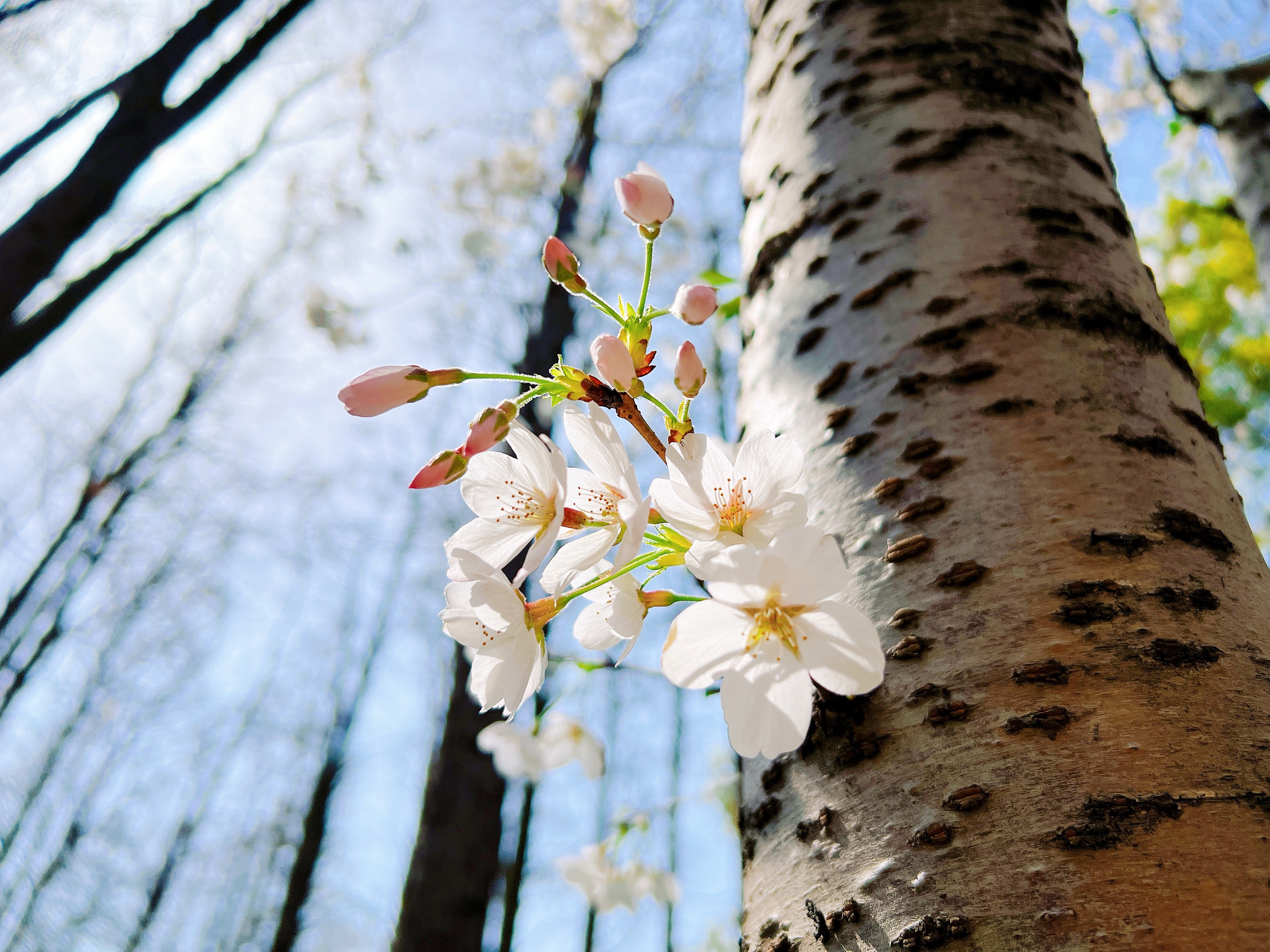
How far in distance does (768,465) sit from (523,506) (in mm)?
298

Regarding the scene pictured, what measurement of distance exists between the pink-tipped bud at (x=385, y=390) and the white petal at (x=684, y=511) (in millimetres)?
307

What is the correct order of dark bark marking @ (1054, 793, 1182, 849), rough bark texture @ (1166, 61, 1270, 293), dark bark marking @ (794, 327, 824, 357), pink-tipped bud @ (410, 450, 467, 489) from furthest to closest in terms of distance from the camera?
rough bark texture @ (1166, 61, 1270, 293) → dark bark marking @ (794, 327, 824, 357) → pink-tipped bud @ (410, 450, 467, 489) → dark bark marking @ (1054, 793, 1182, 849)

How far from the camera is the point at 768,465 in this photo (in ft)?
2.33

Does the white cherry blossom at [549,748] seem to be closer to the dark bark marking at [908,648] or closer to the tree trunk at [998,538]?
the tree trunk at [998,538]

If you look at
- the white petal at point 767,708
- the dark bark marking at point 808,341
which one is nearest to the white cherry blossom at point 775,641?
the white petal at point 767,708

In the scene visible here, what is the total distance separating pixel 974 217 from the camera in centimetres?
93

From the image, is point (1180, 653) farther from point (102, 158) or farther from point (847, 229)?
point (102, 158)

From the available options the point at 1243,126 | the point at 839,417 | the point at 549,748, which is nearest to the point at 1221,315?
the point at 1243,126

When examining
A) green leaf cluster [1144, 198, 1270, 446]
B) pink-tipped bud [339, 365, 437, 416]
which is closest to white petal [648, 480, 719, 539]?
pink-tipped bud [339, 365, 437, 416]

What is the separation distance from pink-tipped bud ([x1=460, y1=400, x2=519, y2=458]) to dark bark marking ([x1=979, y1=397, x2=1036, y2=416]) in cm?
50

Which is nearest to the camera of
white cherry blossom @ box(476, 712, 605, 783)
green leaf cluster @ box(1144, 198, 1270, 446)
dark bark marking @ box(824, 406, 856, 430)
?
dark bark marking @ box(824, 406, 856, 430)

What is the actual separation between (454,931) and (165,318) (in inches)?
394

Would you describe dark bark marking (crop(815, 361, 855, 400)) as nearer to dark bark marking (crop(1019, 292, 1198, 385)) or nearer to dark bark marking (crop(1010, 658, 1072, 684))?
dark bark marking (crop(1019, 292, 1198, 385))

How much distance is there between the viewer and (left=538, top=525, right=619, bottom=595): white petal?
73 centimetres
